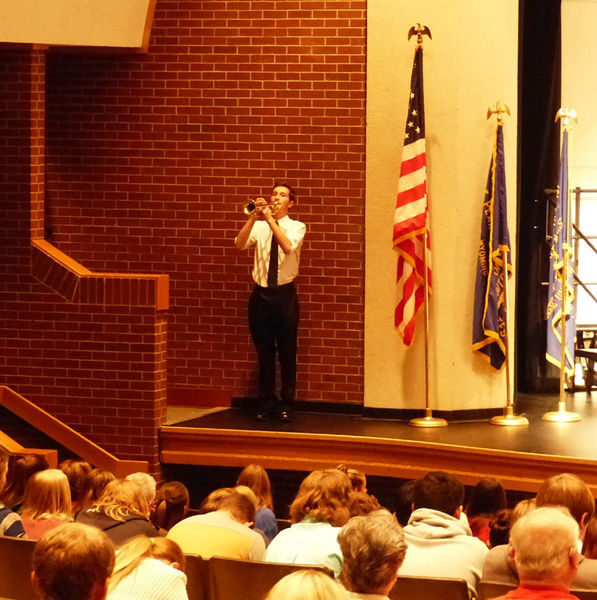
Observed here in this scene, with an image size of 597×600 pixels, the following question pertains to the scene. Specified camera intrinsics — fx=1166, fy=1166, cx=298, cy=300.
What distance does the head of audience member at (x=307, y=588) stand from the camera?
9.07 ft

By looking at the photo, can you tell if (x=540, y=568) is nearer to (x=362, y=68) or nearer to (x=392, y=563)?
(x=392, y=563)

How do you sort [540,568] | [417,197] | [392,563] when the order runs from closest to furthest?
[540,568] → [392,563] → [417,197]

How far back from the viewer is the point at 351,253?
30.0 ft

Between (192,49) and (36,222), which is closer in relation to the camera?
(36,222)

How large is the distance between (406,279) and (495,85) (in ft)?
5.38

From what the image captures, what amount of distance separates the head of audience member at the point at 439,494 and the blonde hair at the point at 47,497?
1.65 meters

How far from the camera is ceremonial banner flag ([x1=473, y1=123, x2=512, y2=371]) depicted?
8.74 meters

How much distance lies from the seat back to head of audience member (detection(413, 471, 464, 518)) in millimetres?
966

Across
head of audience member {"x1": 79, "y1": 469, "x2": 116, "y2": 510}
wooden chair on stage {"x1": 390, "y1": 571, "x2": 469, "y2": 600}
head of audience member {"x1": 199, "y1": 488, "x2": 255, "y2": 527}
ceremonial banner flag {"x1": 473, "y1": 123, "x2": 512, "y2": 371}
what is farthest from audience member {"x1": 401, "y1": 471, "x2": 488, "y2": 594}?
ceremonial banner flag {"x1": 473, "y1": 123, "x2": 512, "y2": 371}

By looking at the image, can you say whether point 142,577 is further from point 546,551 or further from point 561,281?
point 561,281

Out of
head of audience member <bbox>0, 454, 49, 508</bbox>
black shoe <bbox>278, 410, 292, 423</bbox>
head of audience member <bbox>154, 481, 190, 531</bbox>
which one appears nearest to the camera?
head of audience member <bbox>154, 481, 190, 531</bbox>

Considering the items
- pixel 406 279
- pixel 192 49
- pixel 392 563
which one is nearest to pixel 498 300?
pixel 406 279

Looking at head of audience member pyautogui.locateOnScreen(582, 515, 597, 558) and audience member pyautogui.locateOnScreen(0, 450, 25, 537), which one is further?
audience member pyautogui.locateOnScreen(0, 450, 25, 537)

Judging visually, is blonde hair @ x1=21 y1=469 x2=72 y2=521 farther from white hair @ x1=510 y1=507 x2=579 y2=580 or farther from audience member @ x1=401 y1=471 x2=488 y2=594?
white hair @ x1=510 y1=507 x2=579 y2=580
